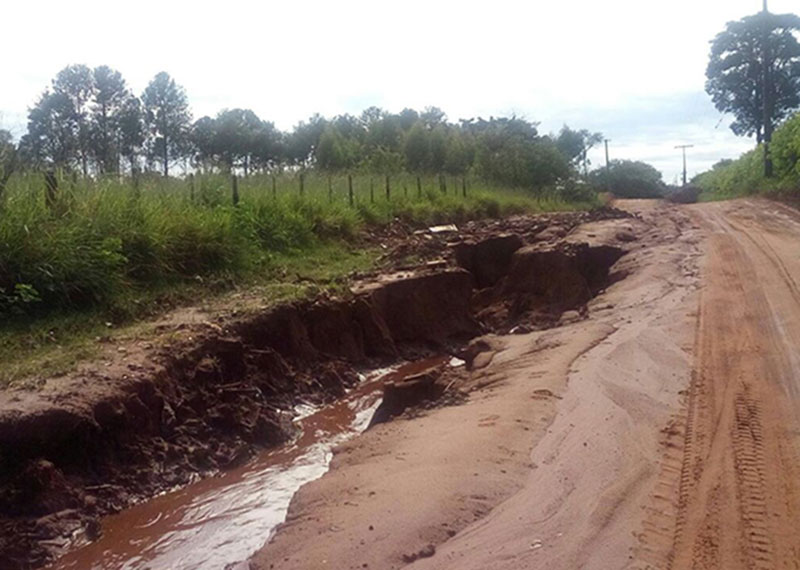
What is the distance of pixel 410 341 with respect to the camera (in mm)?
13828

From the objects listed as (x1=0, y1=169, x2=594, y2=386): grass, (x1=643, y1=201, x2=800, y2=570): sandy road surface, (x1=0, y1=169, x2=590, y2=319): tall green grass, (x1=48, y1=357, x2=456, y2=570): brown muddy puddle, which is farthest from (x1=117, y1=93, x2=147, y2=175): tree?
(x1=643, y1=201, x2=800, y2=570): sandy road surface

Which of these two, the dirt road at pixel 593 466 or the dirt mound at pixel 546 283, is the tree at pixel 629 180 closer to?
the dirt mound at pixel 546 283

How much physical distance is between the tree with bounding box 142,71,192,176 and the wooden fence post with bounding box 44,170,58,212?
18.5 meters

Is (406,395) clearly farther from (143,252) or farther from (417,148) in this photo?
(417,148)

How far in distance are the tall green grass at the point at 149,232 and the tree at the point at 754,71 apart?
32705mm

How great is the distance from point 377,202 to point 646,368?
43.7ft

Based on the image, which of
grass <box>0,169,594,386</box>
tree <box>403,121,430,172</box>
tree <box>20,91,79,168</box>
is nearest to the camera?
grass <box>0,169,594,386</box>

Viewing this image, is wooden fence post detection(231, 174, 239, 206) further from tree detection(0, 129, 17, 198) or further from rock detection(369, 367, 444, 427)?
rock detection(369, 367, 444, 427)

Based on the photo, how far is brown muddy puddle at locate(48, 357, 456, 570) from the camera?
19.2 ft

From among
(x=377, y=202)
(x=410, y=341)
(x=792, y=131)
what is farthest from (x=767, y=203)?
(x=410, y=341)

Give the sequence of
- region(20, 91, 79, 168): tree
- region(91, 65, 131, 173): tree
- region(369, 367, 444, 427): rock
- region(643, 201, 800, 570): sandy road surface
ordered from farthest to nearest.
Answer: region(91, 65, 131, 173): tree < region(20, 91, 79, 168): tree < region(369, 367, 444, 427): rock < region(643, 201, 800, 570): sandy road surface

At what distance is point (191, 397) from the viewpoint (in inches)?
327

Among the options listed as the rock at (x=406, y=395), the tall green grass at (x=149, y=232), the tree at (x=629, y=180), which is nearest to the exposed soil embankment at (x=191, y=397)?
the rock at (x=406, y=395)

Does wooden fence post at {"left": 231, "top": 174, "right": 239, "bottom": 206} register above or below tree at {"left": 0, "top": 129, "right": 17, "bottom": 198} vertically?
below
